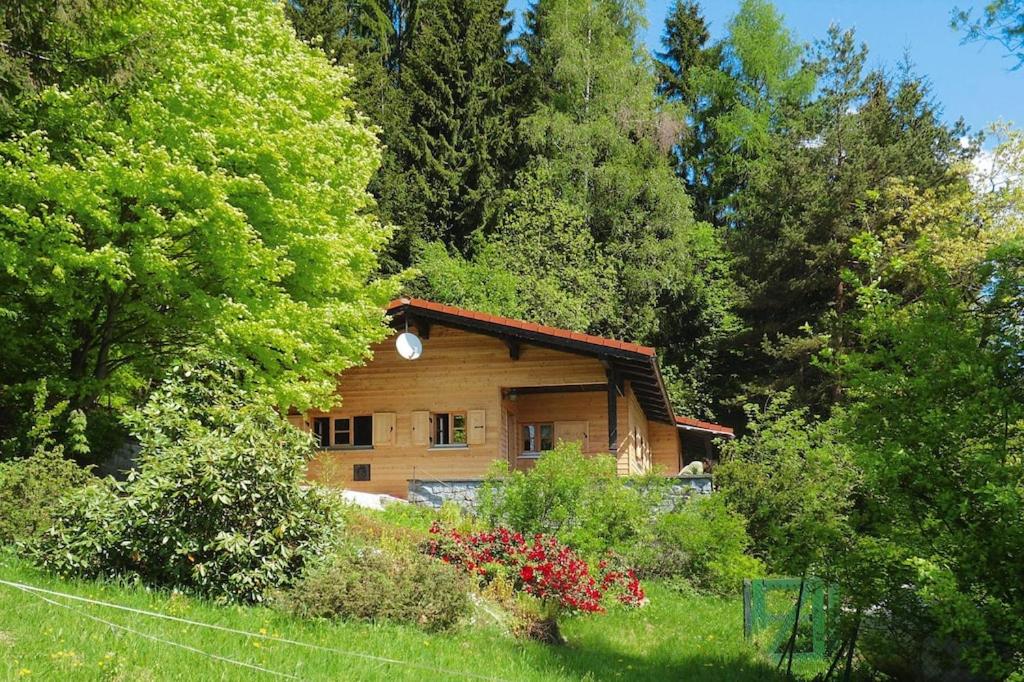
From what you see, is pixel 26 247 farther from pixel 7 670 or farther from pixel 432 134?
pixel 432 134

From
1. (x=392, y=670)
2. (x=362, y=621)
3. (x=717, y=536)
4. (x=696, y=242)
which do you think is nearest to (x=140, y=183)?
(x=362, y=621)

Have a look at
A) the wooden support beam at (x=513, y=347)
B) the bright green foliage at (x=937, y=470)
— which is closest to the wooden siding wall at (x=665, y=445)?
the wooden support beam at (x=513, y=347)

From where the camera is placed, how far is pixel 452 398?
2320 cm

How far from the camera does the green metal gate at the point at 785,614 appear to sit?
1016 centimetres

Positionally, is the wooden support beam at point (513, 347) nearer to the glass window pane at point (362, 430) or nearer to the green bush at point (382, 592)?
the glass window pane at point (362, 430)

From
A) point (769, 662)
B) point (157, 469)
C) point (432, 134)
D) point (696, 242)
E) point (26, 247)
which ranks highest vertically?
point (432, 134)

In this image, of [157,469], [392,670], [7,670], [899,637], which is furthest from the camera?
[157,469]

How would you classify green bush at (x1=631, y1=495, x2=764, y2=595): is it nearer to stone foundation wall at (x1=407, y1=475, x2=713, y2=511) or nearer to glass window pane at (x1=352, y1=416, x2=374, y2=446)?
stone foundation wall at (x1=407, y1=475, x2=713, y2=511)

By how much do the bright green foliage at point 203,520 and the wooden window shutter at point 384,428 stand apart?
1288cm

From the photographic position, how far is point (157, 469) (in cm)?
970

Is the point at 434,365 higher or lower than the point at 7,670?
higher

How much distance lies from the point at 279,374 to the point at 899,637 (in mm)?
10730

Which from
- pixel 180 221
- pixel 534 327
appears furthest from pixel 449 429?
pixel 180 221

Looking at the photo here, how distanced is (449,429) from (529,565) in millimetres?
11624
